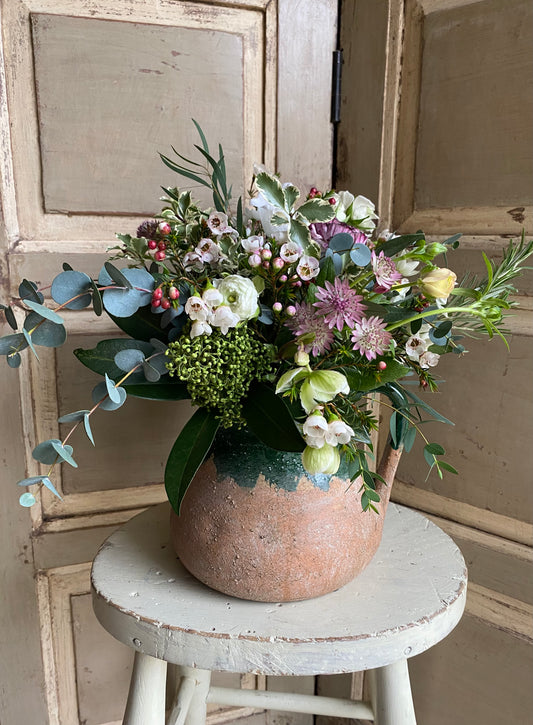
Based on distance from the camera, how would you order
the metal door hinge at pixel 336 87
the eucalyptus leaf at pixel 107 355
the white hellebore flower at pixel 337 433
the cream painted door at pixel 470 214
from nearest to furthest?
the white hellebore flower at pixel 337 433 → the eucalyptus leaf at pixel 107 355 → the cream painted door at pixel 470 214 → the metal door hinge at pixel 336 87

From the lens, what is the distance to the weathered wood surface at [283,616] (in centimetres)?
51

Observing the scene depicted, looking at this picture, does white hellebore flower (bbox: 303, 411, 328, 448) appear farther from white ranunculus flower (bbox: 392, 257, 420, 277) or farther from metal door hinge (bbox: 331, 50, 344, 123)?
metal door hinge (bbox: 331, 50, 344, 123)

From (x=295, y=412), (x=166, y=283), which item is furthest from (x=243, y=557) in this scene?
(x=166, y=283)

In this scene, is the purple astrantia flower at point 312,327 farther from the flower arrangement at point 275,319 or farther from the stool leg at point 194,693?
the stool leg at point 194,693

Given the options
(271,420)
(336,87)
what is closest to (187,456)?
(271,420)

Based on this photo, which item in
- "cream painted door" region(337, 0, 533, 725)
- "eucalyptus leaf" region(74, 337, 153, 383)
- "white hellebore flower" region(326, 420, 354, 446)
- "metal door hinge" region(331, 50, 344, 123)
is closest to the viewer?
"white hellebore flower" region(326, 420, 354, 446)

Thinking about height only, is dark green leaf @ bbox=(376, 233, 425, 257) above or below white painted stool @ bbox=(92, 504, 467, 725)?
above

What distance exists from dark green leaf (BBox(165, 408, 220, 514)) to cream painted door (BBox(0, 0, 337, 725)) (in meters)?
0.35

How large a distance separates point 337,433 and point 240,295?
0.44 feet

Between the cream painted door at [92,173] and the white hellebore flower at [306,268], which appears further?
the cream painted door at [92,173]

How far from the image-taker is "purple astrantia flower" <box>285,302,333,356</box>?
0.47 metres

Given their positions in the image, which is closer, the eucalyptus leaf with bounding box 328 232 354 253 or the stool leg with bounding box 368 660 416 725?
the eucalyptus leaf with bounding box 328 232 354 253

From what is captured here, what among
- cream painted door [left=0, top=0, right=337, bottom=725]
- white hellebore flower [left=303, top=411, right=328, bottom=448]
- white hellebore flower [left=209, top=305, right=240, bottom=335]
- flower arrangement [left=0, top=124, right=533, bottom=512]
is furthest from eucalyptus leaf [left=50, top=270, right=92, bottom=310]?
cream painted door [left=0, top=0, right=337, bottom=725]

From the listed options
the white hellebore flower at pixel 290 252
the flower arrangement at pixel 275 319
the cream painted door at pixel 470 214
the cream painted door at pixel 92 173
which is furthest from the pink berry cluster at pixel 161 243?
the cream painted door at pixel 470 214
